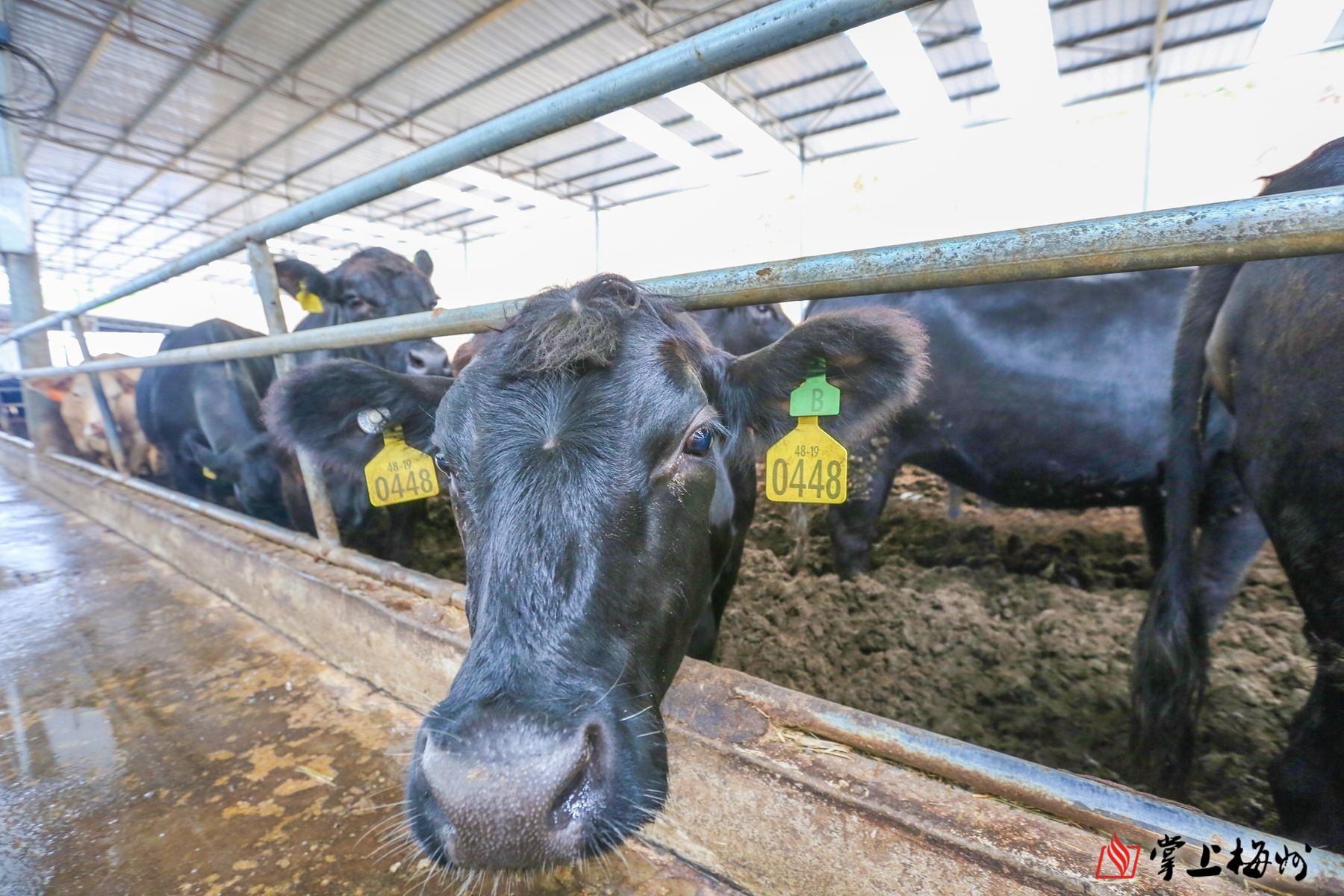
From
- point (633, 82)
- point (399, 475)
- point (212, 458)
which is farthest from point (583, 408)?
point (212, 458)

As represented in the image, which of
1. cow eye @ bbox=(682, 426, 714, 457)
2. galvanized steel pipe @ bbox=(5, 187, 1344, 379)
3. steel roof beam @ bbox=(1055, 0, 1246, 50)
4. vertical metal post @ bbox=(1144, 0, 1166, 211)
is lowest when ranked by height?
cow eye @ bbox=(682, 426, 714, 457)

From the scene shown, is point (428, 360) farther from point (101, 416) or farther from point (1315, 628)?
point (101, 416)

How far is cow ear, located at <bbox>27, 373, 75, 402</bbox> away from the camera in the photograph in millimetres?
6784

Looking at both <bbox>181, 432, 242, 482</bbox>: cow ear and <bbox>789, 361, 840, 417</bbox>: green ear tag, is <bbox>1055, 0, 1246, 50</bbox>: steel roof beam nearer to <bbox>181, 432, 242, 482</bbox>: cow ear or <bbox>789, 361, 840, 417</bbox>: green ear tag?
<bbox>789, 361, 840, 417</bbox>: green ear tag

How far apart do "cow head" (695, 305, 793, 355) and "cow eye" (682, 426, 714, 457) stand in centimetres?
439

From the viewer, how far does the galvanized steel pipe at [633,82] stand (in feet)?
3.81

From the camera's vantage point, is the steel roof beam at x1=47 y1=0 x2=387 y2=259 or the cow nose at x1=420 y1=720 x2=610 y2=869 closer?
the cow nose at x1=420 y1=720 x2=610 y2=869

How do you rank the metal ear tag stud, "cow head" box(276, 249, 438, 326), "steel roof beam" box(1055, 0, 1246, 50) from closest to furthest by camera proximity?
the metal ear tag stud
"cow head" box(276, 249, 438, 326)
"steel roof beam" box(1055, 0, 1246, 50)

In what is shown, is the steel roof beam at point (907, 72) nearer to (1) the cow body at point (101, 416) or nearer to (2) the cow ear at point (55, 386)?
(1) the cow body at point (101, 416)

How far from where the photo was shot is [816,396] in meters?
1.58

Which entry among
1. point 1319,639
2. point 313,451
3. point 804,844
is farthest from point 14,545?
point 1319,639

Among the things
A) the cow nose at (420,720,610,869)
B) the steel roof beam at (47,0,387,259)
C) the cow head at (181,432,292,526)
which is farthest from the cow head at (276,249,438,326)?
the steel roof beam at (47,0,387,259)

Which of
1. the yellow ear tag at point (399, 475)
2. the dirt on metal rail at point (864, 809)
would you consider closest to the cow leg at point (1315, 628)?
the dirt on metal rail at point (864, 809)

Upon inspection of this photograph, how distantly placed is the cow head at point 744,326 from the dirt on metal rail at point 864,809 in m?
4.32
